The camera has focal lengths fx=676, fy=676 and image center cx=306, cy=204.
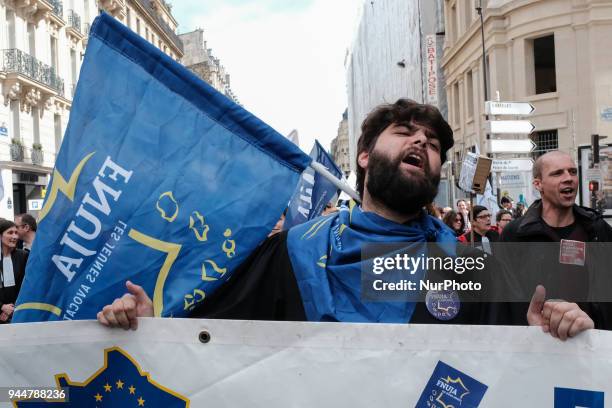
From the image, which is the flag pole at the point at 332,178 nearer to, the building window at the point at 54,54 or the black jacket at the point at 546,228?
the black jacket at the point at 546,228

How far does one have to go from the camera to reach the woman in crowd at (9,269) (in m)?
5.53

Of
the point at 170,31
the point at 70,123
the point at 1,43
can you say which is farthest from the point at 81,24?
the point at 70,123

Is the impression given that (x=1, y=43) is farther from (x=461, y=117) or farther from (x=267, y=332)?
(x=267, y=332)

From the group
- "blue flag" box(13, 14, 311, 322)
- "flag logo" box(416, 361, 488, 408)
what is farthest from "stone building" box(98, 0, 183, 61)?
"flag logo" box(416, 361, 488, 408)

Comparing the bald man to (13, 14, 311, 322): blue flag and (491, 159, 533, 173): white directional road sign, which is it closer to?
(13, 14, 311, 322): blue flag

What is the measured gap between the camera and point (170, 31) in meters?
49.6

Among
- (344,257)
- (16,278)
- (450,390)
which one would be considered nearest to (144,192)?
(344,257)

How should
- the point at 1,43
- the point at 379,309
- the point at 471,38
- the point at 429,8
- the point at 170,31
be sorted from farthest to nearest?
1. the point at 170,31
2. the point at 429,8
3. the point at 471,38
4. the point at 1,43
5. the point at 379,309

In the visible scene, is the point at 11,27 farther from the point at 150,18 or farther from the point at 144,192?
the point at 144,192

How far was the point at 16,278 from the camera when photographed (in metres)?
5.80

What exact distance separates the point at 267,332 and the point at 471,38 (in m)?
30.4

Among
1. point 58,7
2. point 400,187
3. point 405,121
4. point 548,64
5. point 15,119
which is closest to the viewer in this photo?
point 400,187

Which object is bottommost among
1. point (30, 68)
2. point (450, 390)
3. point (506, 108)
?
point (450, 390)

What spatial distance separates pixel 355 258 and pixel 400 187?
0.96 feet
